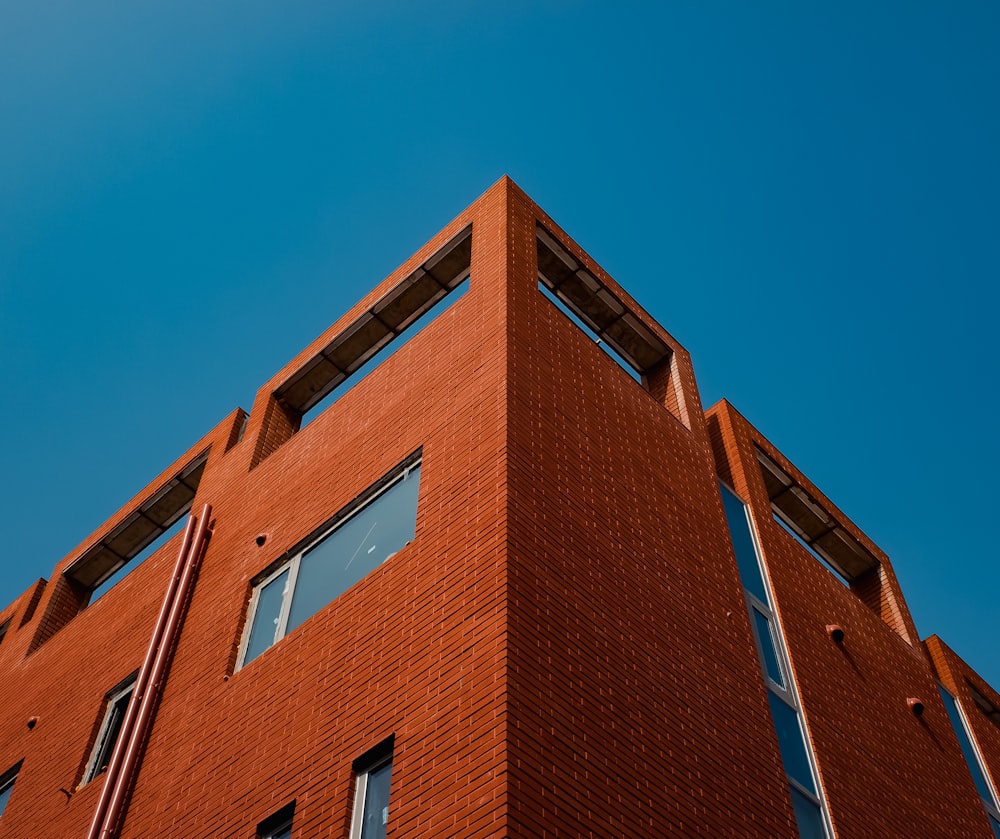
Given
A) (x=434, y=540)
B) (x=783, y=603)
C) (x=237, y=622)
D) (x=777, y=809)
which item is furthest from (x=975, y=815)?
(x=237, y=622)

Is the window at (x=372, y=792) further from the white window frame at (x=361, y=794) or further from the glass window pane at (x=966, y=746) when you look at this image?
the glass window pane at (x=966, y=746)

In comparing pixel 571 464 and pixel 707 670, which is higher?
pixel 571 464

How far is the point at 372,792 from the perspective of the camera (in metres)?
8.72

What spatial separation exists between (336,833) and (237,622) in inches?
161

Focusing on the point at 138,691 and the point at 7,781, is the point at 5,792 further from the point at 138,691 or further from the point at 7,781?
the point at 138,691

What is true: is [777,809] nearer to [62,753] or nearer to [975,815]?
[975,815]

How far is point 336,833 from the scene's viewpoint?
8516mm

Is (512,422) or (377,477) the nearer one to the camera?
(512,422)

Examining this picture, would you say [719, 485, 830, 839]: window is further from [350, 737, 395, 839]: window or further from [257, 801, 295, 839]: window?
[257, 801, 295, 839]: window

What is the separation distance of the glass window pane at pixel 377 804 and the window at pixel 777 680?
425 centimetres

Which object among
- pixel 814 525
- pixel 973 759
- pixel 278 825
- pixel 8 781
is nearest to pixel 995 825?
pixel 973 759

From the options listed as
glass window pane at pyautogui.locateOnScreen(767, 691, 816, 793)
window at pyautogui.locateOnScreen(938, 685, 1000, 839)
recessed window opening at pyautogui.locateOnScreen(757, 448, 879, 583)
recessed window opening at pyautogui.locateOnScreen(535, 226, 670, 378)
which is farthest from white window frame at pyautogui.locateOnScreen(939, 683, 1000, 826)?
recessed window opening at pyautogui.locateOnScreen(535, 226, 670, 378)

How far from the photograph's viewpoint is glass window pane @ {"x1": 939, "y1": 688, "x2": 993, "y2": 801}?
16.5m

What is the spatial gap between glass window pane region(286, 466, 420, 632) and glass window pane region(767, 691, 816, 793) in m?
4.35
